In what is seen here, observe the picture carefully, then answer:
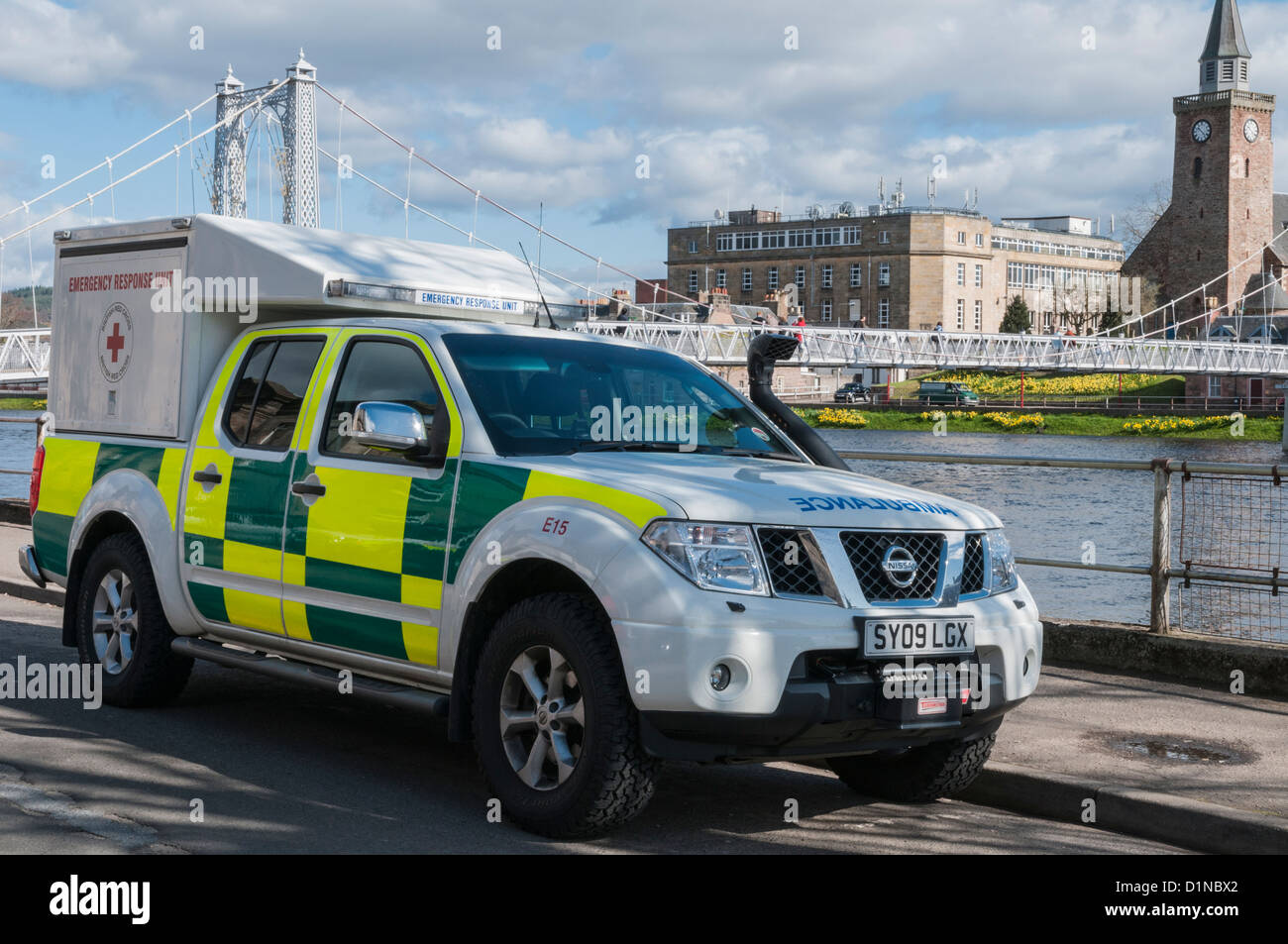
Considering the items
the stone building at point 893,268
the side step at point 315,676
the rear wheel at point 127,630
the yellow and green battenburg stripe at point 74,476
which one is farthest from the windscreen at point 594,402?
the stone building at point 893,268

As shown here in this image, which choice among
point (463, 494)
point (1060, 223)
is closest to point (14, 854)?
point (463, 494)

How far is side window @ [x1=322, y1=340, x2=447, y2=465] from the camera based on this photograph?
251 inches

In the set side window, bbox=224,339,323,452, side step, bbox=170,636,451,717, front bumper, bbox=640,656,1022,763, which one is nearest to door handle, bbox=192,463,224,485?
side window, bbox=224,339,323,452

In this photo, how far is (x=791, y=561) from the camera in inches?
207

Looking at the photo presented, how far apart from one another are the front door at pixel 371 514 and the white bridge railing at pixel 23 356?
3249 cm

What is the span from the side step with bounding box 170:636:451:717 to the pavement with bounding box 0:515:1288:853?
0.38 m

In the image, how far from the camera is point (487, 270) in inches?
316

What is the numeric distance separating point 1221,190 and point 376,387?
A: 13472 centimetres

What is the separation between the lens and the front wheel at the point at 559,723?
527cm

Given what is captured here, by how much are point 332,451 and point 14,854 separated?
2.14 m

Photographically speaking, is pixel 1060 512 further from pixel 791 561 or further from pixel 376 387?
pixel 791 561

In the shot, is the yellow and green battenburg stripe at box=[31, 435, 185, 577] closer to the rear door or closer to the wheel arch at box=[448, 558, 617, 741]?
the rear door

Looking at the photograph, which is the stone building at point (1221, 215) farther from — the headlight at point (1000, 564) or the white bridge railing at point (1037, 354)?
the headlight at point (1000, 564)

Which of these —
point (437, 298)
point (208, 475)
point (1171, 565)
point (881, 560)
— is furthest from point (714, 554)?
point (1171, 565)
